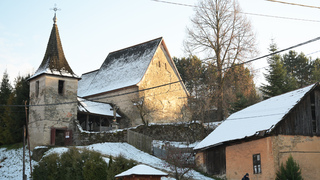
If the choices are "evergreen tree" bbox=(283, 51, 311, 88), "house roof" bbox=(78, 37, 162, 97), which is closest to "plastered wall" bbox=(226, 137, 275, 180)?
"house roof" bbox=(78, 37, 162, 97)

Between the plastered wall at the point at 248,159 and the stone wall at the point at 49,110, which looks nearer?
the plastered wall at the point at 248,159

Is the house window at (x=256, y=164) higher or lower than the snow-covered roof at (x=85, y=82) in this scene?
lower

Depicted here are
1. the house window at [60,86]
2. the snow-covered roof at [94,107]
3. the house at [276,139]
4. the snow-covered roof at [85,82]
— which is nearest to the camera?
the house at [276,139]

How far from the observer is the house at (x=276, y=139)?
21.0 meters

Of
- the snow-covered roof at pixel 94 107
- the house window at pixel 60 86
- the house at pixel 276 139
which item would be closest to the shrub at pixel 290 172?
the house at pixel 276 139

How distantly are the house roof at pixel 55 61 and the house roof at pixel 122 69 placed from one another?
701 cm

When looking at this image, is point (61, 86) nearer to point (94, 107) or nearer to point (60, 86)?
point (60, 86)

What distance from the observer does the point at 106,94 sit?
4466cm

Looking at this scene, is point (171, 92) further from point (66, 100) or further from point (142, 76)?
point (66, 100)

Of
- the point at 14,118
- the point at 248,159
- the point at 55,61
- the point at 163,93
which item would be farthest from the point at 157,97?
the point at 248,159

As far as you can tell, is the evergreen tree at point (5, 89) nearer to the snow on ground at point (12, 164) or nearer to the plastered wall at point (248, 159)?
the snow on ground at point (12, 164)

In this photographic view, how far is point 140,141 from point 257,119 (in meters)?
11.8

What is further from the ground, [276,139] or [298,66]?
[298,66]

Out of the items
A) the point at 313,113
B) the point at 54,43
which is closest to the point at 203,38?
the point at 54,43
